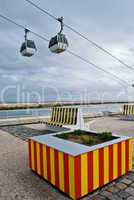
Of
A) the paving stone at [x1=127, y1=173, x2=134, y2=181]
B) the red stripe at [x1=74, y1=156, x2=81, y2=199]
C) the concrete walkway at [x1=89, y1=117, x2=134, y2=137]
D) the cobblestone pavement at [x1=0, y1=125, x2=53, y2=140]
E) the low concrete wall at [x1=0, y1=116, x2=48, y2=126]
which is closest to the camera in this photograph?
the red stripe at [x1=74, y1=156, x2=81, y2=199]

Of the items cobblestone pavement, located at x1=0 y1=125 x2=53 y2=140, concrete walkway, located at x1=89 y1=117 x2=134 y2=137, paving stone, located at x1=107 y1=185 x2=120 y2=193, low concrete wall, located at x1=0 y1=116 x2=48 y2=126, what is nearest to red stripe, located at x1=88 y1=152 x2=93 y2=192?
paving stone, located at x1=107 y1=185 x2=120 y2=193

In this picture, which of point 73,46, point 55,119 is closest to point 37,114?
point 55,119

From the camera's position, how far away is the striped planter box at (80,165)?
1865mm

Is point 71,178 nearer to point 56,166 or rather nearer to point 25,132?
point 56,166

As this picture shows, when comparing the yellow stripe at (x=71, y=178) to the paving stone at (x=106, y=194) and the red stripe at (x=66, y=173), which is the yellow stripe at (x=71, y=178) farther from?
the paving stone at (x=106, y=194)

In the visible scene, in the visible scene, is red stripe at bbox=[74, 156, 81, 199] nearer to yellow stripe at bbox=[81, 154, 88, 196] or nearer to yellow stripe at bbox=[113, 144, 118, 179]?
yellow stripe at bbox=[81, 154, 88, 196]

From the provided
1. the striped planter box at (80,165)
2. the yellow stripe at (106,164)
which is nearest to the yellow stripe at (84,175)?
the striped planter box at (80,165)

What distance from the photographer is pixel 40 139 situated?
2.52 m

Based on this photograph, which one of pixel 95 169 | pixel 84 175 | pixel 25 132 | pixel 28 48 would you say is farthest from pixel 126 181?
pixel 25 132

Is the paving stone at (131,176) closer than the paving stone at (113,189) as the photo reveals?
No

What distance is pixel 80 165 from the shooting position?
186 cm

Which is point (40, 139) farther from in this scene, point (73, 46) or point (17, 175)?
point (73, 46)

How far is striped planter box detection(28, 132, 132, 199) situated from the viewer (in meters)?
1.87

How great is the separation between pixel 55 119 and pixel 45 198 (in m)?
4.09
